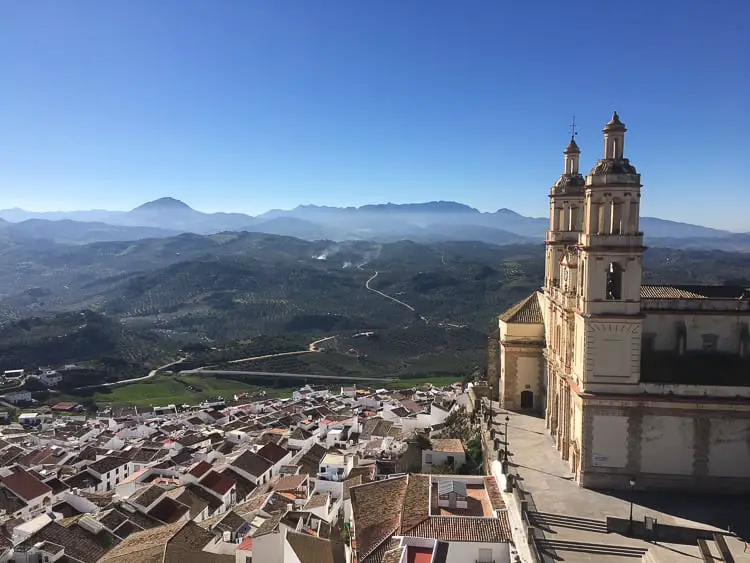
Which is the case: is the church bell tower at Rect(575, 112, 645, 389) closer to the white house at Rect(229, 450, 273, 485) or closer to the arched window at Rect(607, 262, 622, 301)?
the arched window at Rect(607, 262, 622, 301)

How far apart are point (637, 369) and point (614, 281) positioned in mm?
3213

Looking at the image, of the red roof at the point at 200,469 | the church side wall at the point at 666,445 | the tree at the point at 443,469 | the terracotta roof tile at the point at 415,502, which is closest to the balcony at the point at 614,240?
the church side wall at the point at 666,445

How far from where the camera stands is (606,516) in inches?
758

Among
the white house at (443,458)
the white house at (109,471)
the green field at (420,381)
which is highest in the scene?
the white house at (443,458)

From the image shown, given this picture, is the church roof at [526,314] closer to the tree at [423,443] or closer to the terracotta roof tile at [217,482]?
the tree at [423,443]

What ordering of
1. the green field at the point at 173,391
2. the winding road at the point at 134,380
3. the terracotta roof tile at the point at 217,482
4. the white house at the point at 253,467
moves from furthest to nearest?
the winding road at the point at 134,380 → the green field at the point at 173,391 → the white house at the point at 253,467 → the terracotta roof tile at the point at 217,482

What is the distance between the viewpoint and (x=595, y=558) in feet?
56.5

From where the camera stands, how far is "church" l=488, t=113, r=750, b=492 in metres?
21.2

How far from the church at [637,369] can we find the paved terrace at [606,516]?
2.56ft

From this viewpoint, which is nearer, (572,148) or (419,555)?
(419,555)

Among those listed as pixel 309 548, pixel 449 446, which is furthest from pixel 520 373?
pixel 309 548

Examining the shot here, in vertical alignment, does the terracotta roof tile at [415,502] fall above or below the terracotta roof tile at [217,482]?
above

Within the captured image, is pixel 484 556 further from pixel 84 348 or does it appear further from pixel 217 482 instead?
pixel 84 348

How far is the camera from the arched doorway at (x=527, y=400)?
103 ft
